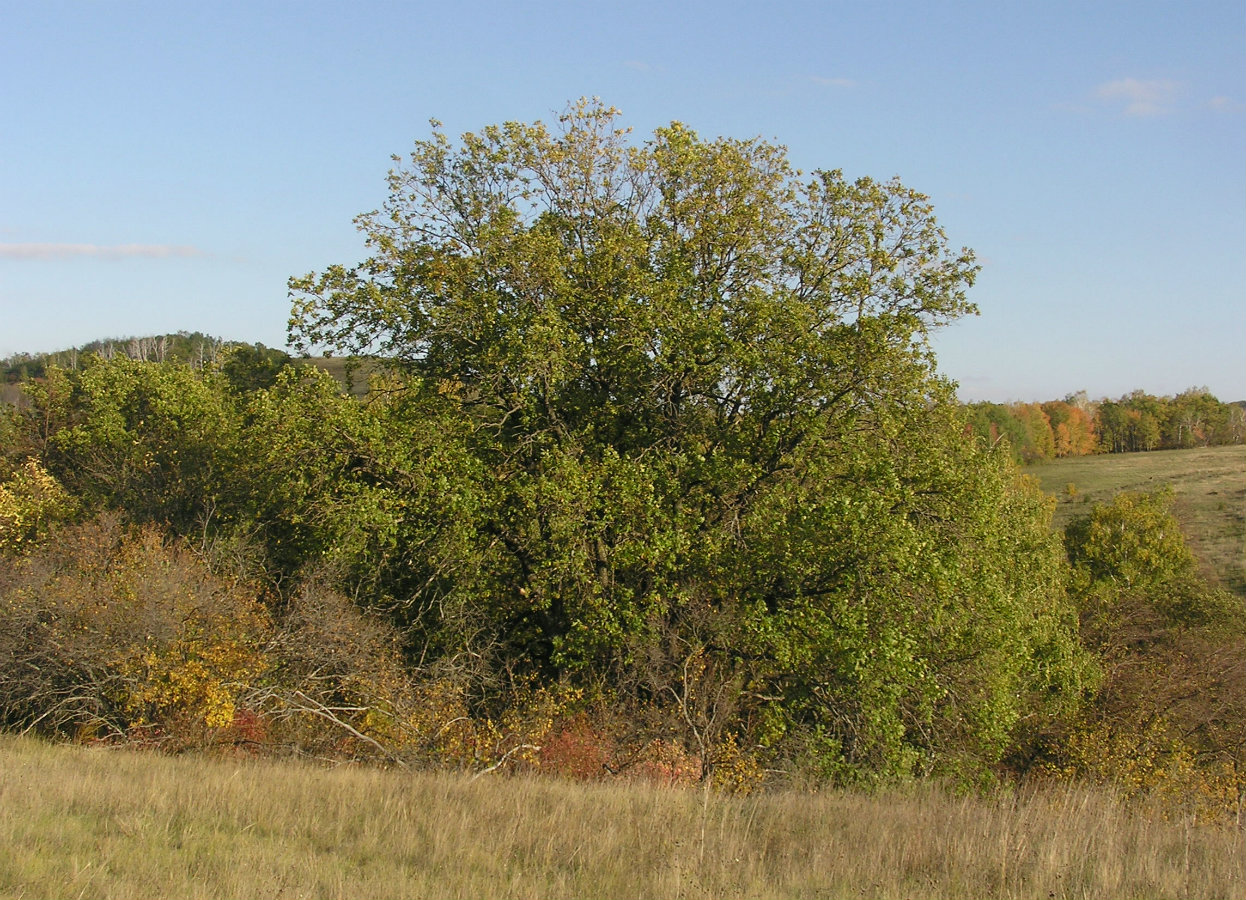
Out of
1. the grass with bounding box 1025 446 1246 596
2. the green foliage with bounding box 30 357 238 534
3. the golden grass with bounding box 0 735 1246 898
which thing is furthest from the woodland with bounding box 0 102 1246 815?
the grass with bounding box 1025 446 1246 596

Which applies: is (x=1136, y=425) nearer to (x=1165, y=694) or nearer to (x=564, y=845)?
(x=1165, y=694)

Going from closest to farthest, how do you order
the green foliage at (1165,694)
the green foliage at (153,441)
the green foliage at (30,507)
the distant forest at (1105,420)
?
the green foliage at (1165,694) < the green foliage at (153,441) < the green foliage at (30,507) < the distant forest at (1105,420)

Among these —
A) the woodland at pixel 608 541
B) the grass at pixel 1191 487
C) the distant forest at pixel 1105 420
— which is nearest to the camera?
the woodland at pixel 608 541

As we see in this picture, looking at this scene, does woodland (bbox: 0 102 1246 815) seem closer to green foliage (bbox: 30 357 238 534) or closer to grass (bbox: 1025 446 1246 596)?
green foliage (bbox: 30 357 238 534)

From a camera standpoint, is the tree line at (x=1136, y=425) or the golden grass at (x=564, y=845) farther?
the tree line at (x=1136, y=425)

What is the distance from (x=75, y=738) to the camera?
46.4 ft

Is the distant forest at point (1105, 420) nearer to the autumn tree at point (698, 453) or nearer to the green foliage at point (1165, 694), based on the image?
the green foliage at point (1165, 694)

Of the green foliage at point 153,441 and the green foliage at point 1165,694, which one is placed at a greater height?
the green foliage at point 153,441

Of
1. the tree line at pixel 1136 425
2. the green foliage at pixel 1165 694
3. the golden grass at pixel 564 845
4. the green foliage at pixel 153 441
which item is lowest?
the green foliage at pixel 1165 694

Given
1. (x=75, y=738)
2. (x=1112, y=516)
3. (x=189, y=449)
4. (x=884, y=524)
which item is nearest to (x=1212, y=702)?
(x=884, y=524)

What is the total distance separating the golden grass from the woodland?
430cm

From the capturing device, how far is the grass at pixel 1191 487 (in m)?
63.7

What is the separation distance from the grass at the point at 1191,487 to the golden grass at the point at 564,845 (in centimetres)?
5375

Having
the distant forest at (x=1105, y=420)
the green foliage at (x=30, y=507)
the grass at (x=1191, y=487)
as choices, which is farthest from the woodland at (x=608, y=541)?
the distant forest at (x=1105, y=420)
